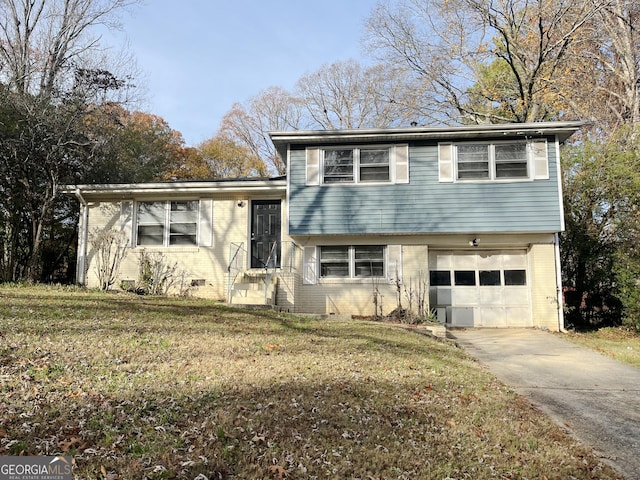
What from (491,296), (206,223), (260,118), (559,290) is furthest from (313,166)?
(260,118)

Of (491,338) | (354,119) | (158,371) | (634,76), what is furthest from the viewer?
(354,119)

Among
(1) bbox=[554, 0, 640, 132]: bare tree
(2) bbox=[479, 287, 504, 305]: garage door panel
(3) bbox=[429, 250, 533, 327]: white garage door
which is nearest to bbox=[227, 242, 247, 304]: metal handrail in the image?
→ (3) bbox=[429, 250, 533, 327]: white garage door

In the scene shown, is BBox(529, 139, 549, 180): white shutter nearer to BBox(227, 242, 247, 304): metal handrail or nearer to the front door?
the front door

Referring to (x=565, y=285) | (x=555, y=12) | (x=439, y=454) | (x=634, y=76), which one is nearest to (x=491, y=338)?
(x=565, y=285)

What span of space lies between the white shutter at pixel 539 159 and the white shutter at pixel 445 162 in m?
2.05

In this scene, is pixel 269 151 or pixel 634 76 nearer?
pixel 634 76

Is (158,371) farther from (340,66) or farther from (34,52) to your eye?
(340,66)

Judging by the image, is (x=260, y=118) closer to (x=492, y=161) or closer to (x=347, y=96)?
(x=347, y=96)

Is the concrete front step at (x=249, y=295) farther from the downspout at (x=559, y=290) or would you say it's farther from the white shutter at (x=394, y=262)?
the downspout at (x=559, y=290)

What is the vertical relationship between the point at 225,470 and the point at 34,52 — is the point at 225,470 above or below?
below

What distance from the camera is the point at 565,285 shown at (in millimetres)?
14453

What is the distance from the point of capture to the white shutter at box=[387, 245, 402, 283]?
13344mm

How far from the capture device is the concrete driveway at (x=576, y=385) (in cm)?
462

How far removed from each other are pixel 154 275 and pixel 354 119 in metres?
18.6
